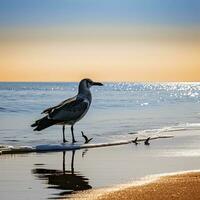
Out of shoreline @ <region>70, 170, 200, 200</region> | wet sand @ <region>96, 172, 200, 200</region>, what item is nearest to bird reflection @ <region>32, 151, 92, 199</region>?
shoreline @ <region>70, 170, 200, 200</region>

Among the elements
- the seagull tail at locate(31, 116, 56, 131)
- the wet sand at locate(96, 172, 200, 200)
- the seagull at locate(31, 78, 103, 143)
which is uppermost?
the seagull at locate(31, 78, 103, 143)

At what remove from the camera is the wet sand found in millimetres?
8805

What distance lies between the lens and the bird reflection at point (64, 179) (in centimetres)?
977

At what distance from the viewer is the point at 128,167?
12.0m

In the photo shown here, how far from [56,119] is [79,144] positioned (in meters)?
1.37

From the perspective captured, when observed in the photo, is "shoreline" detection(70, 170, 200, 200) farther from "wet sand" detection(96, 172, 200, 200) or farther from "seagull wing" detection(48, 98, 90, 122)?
"seagull wing" detection(48, 98, 90, 122)

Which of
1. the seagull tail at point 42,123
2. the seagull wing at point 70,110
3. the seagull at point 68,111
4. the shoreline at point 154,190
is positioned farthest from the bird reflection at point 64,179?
the seagull wing at point 70,110

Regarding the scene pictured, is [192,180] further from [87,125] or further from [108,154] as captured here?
[87,125]

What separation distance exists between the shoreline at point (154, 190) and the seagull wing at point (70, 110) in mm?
7242

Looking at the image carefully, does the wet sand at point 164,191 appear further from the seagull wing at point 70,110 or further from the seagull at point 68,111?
the seagull wing at point 70,110

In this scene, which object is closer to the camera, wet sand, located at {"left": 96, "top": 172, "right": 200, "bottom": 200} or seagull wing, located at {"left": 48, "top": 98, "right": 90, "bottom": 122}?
wet sand, located at {"left": 96, "top": 172, "right": 200, "bottom": 200}

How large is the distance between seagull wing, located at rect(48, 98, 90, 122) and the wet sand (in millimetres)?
7555

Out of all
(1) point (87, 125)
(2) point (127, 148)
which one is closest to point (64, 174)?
(2) point (127, 148)

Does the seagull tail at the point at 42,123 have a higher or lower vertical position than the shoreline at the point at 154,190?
higher
